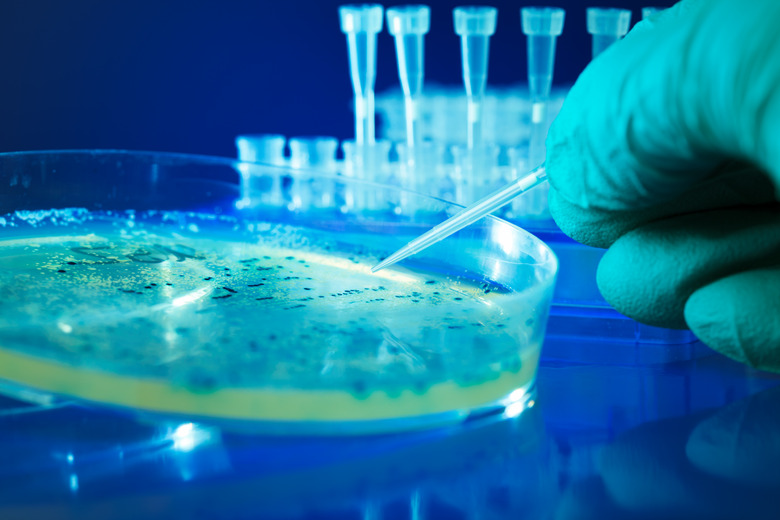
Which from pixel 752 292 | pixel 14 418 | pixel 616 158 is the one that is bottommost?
pixel 14 418

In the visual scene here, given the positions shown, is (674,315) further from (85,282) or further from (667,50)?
(85,282)

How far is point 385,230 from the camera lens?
44.5 inches

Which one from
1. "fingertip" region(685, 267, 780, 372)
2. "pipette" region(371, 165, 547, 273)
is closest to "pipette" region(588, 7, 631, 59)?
"pipette" region(371, 165, 547, 273)

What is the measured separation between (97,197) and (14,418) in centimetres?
58

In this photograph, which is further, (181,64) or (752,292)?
(181,64)

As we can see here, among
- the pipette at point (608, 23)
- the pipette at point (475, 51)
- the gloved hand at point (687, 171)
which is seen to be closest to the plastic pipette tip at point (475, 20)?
the pipette at point (475, 51)

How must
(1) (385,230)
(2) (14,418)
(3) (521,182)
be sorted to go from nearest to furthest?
(2) (14,418)
(3) (521,182)
(1) (385,230)

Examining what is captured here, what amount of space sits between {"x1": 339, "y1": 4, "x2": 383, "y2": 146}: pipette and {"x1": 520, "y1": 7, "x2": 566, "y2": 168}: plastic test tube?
29 centimetres

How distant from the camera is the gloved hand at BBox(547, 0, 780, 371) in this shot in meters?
0.53

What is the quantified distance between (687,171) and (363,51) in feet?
3.25

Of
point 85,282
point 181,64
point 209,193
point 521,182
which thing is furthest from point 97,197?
point 181,64

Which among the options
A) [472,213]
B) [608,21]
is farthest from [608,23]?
[472,213]

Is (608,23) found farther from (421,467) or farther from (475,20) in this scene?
(421,467)

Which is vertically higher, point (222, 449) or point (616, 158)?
point (616, 158)
